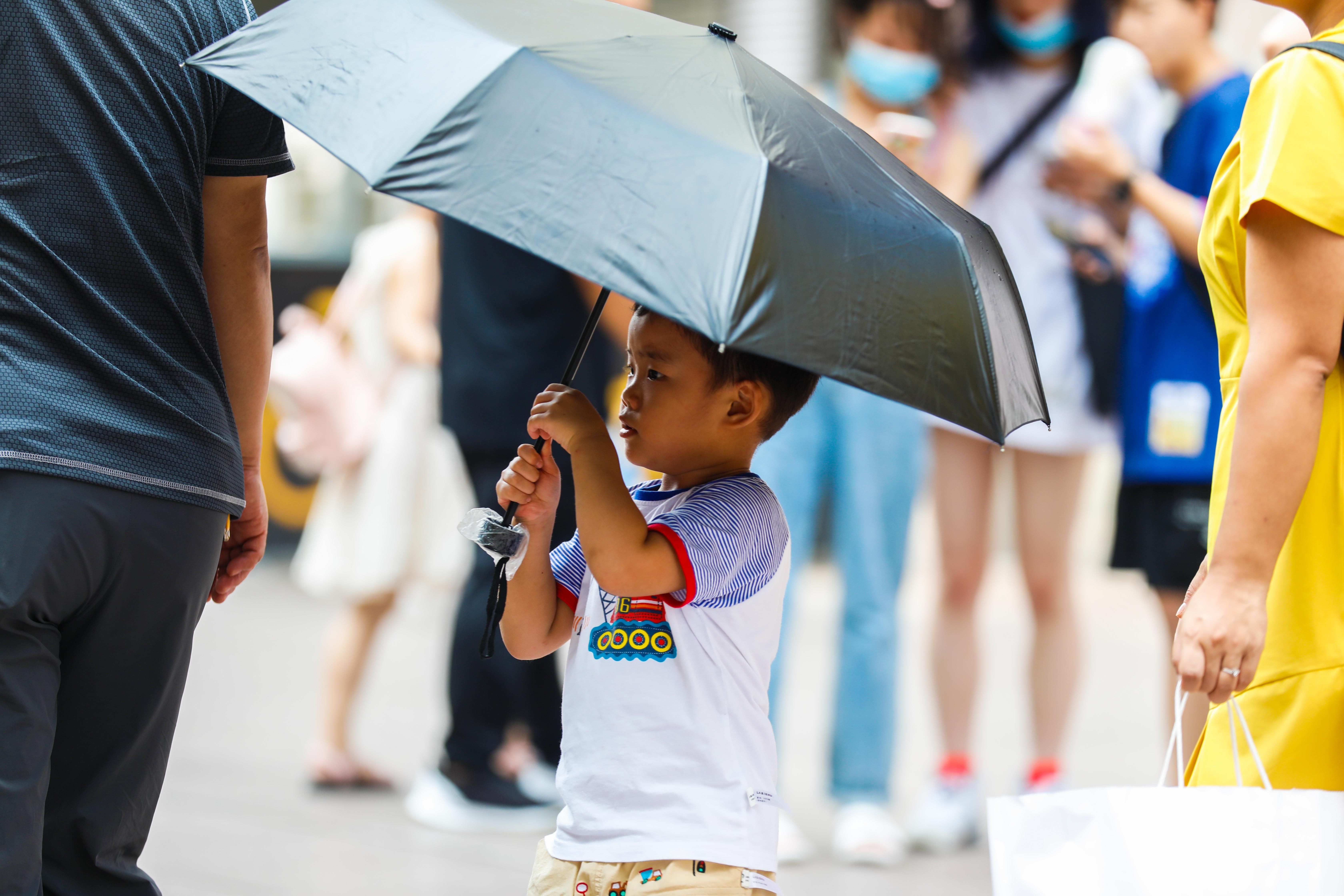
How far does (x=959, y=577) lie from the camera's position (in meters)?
4.57

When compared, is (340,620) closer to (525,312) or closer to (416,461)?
(416,461)

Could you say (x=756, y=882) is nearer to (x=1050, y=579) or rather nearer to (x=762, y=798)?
(x=762, y=798)

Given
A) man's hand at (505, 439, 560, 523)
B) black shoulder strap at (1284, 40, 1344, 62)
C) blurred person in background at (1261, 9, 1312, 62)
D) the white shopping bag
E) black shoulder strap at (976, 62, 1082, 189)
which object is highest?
blurred person in background at (1261, 9, 1312, 62)

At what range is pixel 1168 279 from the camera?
4.03 metres

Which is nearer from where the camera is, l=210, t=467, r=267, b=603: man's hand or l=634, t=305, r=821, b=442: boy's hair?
l=634, t=305, r=821, b=442: boy's hair

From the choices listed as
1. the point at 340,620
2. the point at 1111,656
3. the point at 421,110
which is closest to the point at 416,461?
the point at 340,620

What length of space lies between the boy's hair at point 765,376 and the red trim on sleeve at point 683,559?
244 millimetres

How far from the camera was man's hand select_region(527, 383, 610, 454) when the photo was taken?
2215mm

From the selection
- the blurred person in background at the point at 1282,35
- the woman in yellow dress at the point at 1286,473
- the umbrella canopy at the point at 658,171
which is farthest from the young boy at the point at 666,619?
the blurred person in background at the point at 1282,35

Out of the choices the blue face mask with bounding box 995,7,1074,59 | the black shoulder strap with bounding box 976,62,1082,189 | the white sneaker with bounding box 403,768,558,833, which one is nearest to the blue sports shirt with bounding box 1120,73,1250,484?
Answer: the black shoulder strap with bounding box 976,62,1082,189

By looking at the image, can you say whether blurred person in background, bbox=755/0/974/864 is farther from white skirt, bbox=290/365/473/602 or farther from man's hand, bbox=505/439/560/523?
man's hand, bbox=505/439/560/523

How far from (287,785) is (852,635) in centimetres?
197

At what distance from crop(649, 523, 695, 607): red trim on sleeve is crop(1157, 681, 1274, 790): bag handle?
687mm

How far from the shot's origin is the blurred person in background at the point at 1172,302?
12.6 ft
